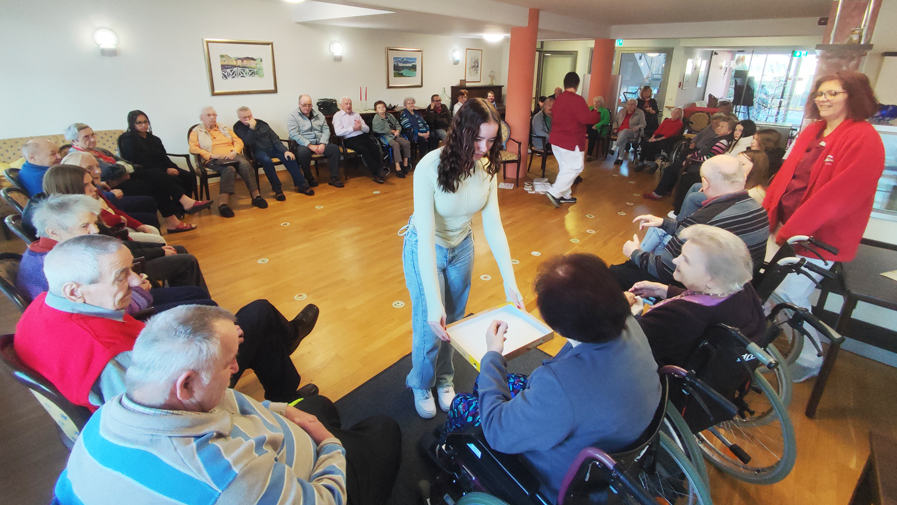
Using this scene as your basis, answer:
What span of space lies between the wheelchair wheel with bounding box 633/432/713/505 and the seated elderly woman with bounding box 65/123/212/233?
4.50 metres

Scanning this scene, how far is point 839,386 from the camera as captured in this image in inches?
90.0

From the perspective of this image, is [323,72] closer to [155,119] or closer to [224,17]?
[224,17]

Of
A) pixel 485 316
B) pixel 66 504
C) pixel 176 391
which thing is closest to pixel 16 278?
pixel 66 504

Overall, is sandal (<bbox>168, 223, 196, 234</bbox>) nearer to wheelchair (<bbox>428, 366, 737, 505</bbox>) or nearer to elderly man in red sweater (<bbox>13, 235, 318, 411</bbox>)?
elderly man in red sweater (<bbox>13, 235, 318, 411</bbox>)

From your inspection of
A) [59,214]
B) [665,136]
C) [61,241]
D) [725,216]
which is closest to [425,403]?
[725,216]

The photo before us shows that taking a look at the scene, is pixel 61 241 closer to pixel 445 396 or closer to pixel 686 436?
pixel 445 396

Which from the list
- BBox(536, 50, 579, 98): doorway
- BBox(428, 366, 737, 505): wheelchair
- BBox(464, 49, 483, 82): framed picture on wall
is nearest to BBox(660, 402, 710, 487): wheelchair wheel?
BBox(428, 366, 737, 505): wheelchair

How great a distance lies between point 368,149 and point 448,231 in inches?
195

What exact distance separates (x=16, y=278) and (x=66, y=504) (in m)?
1.46

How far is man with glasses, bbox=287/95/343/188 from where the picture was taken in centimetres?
A: 596

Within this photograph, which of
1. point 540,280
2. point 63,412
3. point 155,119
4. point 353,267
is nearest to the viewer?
point 540,280

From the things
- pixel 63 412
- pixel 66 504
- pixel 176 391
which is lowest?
pixel 63 412

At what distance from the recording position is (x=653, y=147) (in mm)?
7316

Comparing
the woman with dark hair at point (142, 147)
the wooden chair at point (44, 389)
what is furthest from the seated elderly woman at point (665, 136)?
the wooden chair at point (44, 389)
